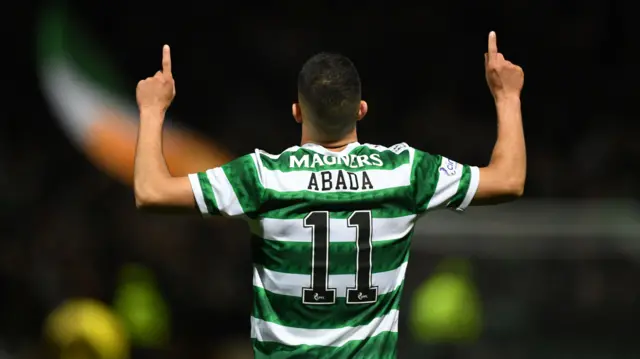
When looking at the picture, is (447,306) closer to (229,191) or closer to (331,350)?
(331,350)

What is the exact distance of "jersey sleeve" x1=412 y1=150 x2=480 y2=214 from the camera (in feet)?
10.3

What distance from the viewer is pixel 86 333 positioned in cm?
692

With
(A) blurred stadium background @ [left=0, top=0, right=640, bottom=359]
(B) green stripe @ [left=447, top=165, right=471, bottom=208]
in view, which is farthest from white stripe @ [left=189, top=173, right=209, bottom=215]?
(A) blurred stadium background @ [left=0, top=0, right=640, bottom=359]

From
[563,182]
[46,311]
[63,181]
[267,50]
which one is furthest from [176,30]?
[563,182]

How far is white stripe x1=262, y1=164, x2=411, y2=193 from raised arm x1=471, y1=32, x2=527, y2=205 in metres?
0.22

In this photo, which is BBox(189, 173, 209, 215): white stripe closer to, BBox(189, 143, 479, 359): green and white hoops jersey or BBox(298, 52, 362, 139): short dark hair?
BBox(189, 143, 479, 359): green and white hoops jersey

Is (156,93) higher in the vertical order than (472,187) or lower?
higher

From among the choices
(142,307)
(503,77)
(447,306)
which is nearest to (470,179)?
(503,77)

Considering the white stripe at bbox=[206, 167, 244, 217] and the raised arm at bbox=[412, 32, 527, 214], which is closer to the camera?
the white stripe at bbox=[206, 167, 244, 217]

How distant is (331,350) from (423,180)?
0.51m

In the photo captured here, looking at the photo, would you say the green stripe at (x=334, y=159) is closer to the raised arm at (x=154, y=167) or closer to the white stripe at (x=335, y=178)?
the white stripe at (x=335, y=178)

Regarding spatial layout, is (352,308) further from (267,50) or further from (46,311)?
(267,50)

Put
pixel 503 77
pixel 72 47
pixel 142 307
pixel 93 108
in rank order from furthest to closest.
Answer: pixel 72 47 < pixel 93 108 < pixel 142 307 < pixel 503 77

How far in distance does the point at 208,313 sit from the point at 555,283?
2.49 meters
